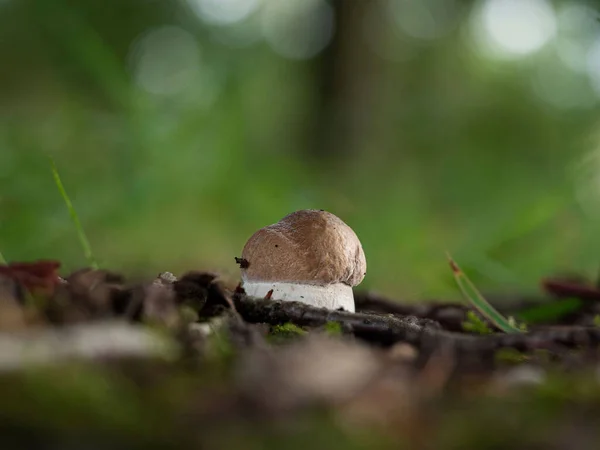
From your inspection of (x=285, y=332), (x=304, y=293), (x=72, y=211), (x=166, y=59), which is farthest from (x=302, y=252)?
(x=166, y=59)

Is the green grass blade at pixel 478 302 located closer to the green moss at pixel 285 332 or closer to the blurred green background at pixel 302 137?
the green moss at pixel 285 332

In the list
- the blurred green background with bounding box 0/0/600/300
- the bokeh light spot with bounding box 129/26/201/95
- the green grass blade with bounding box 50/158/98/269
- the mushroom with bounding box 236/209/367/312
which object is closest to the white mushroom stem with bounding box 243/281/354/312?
the mushroom with bounding box 236/209/367/312

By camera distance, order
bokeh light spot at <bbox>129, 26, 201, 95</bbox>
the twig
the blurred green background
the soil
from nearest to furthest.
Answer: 1. the soil
2. the twig
3. the blurred green background
4. bokeh light spot at <bbox>129, 26, 201, 95</bbox>

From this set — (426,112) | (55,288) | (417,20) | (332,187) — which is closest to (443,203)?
(332,187)

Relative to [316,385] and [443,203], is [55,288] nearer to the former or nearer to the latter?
[316,385]

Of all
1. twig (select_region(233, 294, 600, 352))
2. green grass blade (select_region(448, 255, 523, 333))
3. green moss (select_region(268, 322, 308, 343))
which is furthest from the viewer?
green grass blade (select_region(448, 255, 523, 333))

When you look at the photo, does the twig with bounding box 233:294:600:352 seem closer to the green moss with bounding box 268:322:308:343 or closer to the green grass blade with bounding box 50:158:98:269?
the green moss with bounding box 268:322:308:343

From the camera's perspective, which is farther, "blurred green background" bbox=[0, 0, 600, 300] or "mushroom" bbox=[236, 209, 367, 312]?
"blurred green background" bbox=[0, 0, 600, 300]
